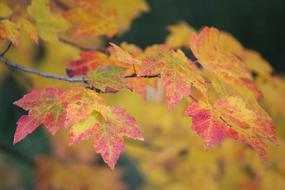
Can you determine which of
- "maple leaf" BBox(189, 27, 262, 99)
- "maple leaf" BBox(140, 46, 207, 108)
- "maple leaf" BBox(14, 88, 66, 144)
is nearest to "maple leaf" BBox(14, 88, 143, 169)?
"maple leaf" BBox(14, 88, 66, 144)

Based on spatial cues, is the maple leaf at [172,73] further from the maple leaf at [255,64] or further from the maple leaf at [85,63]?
the maple leaf at [255,64]

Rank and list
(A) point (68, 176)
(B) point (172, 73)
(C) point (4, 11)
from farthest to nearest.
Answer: (A) point (68, 176) < (C) point (4, 11) < (B) point (172, 73)

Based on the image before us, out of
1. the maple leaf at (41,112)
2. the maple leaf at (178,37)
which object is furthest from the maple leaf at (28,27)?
the maple leaf at (178,37)

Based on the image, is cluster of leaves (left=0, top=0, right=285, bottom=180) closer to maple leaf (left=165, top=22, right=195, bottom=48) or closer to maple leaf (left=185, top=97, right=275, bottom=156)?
maple leaf (left=185, top=97, right=275, bottom=156)

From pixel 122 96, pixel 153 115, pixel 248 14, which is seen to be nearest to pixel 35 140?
pixel 122 96

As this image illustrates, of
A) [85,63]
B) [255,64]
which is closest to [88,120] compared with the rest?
[85,63]

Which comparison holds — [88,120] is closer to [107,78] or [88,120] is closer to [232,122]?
[107,78]
